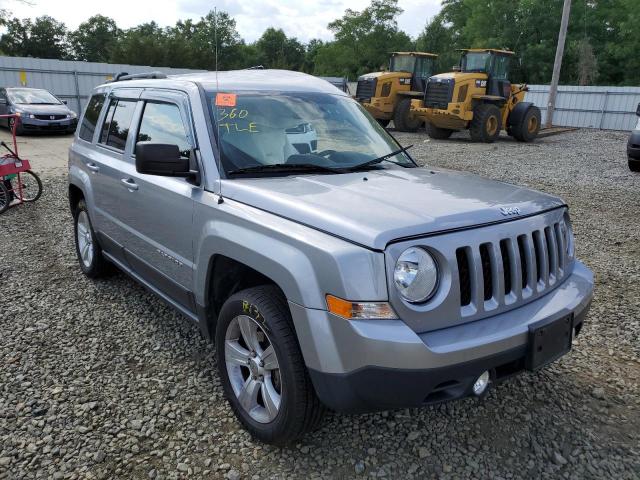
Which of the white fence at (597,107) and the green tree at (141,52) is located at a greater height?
the green tree at (141,52)

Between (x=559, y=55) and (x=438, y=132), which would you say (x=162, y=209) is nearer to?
(x=438, y=132)

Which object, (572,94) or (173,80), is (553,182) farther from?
(572,94)

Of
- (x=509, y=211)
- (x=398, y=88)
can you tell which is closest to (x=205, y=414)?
(x=509, y=211)

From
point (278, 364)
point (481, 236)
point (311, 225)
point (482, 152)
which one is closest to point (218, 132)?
point (311, 225)

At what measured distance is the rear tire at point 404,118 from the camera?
20.0m

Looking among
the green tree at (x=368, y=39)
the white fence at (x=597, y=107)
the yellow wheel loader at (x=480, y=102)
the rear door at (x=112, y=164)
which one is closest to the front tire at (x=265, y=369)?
the rear door at (x=112, y=164)

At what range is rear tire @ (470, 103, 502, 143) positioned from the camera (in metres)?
16.9

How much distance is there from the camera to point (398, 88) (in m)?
20.0

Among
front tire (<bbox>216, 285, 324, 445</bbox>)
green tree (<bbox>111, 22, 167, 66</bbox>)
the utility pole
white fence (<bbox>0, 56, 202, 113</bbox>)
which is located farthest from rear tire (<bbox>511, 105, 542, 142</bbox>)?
green tree (<bbox>111, 22, 167, 66</bbox>)

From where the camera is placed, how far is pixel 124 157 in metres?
3.99

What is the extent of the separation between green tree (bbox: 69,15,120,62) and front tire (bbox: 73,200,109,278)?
7865cm

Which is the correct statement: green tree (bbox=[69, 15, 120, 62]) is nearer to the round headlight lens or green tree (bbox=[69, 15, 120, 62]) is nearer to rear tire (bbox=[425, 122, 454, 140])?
rear tire (bbox=[425, 122, 454, 140])

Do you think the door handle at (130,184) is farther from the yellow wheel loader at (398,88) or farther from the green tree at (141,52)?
the green tree at (141,52)

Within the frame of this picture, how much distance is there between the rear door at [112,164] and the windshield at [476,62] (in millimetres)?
15244
